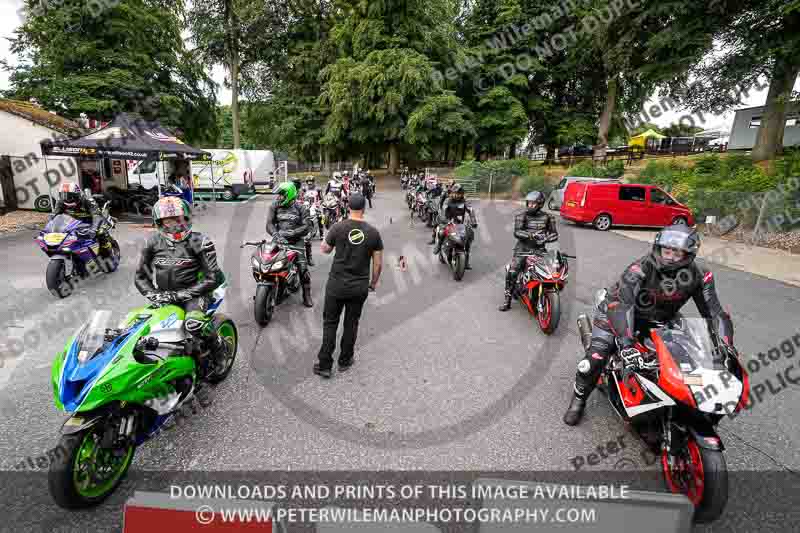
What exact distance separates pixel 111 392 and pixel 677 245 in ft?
13.0

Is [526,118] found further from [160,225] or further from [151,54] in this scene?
[160,225]

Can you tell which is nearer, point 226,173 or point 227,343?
point 227,343

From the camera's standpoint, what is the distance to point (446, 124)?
98.2 feet

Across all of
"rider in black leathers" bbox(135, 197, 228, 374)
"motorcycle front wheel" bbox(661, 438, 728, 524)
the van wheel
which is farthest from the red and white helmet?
the van wheel

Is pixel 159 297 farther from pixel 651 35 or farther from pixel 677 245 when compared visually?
pixel 651 35

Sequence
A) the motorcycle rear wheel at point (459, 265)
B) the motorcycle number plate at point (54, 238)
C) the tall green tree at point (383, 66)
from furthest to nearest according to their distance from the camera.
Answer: the tall green tree at point (383, 66) < the motorcycle rear wheel at point (459, 265) < the motorcycle number plate at point (54, 238)

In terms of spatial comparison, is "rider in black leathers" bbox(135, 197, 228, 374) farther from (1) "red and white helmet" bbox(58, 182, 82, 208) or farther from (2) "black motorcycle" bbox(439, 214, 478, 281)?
(2) "black motorcycle" bbox(439, 214, 478, 281)

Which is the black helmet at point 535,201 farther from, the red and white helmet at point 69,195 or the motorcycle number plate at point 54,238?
the red and white helmet at point 69,195

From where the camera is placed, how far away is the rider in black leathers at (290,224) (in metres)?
6.33

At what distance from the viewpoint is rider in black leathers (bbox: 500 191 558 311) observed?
6.12 m

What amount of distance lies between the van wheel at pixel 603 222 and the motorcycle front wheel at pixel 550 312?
35.9ft

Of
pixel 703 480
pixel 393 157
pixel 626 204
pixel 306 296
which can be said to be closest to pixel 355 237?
pixel 306 296

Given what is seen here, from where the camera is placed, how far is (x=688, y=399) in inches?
94.8

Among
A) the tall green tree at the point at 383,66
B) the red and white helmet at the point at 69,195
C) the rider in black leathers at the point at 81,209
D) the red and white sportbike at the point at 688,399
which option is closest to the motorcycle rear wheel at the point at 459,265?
the red and white sportbike at the point at 688,399
